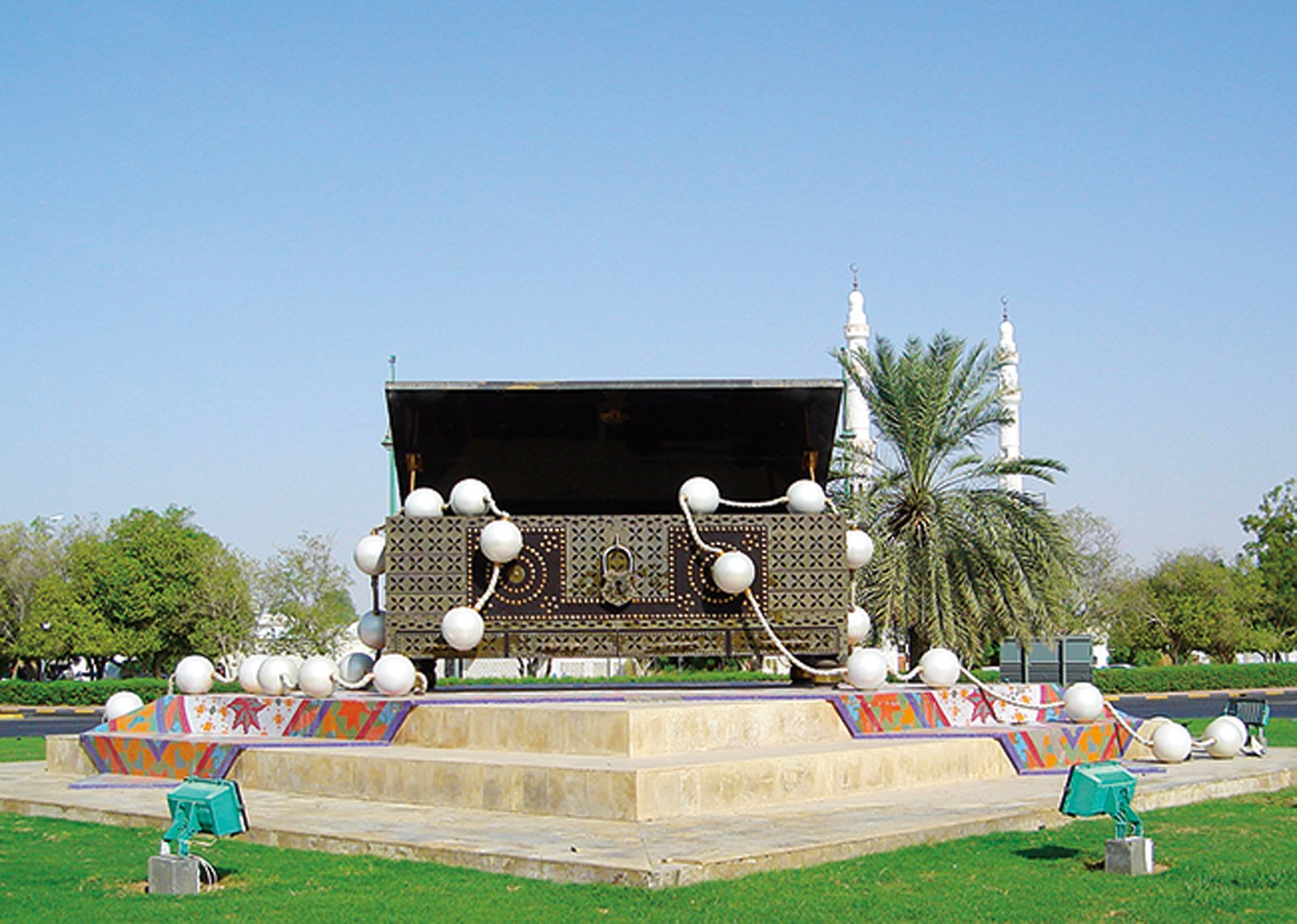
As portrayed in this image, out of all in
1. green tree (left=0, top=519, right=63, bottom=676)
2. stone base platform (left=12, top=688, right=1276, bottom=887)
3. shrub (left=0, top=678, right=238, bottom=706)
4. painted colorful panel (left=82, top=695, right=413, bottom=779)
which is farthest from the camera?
green tree (left=0, top=519, right=63, bottom=676)

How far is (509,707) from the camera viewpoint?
39.8 feet

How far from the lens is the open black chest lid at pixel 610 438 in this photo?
14.7 meters

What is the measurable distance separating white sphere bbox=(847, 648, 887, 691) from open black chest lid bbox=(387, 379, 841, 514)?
8.98ft

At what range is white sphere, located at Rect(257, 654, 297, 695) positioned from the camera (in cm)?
1445

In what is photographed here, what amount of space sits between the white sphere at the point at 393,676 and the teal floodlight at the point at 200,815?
5.23 m

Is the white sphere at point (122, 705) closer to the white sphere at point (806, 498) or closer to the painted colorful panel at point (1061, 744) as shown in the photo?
the white sphere at point (806, 498)

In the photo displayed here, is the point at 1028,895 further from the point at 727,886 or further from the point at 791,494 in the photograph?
the point at 791,494

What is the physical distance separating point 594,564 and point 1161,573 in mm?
38713

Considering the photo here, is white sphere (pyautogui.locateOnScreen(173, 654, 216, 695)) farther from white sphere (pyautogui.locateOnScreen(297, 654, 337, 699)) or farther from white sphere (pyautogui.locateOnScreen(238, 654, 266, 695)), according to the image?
white sphere (pyautogui.locateOnScreen(297, 654, 337, 699))

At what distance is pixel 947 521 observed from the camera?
22688mm

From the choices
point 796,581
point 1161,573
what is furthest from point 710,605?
point 1161,573

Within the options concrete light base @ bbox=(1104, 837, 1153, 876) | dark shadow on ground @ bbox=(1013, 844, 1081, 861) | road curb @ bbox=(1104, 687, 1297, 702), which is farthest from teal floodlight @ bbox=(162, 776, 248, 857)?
road curb @ bbox=(1104, 687, 1297, 702)

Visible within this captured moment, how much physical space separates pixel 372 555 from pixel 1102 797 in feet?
28.1

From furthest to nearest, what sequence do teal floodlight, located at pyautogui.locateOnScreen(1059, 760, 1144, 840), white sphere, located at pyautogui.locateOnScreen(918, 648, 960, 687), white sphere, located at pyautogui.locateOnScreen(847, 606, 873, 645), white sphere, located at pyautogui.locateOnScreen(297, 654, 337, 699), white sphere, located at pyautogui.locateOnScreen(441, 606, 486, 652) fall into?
1. white sphere, located at pyautogui.locateOnScreen(847, 606, 873, 645)
2. white sphere, located at pyautogui.locateOnScreen(918, 648, 960, 687)
3. white sphere, located at pyautogui.locateOnScreen(441, 606, 486, 652)
4. white sphere, located at pyautogui.locateOnScreen(297, 654, 337, 699)
5. teal floodlight, located at pyautogui.locateOnScreen(1059, 760, 1144, 840)
